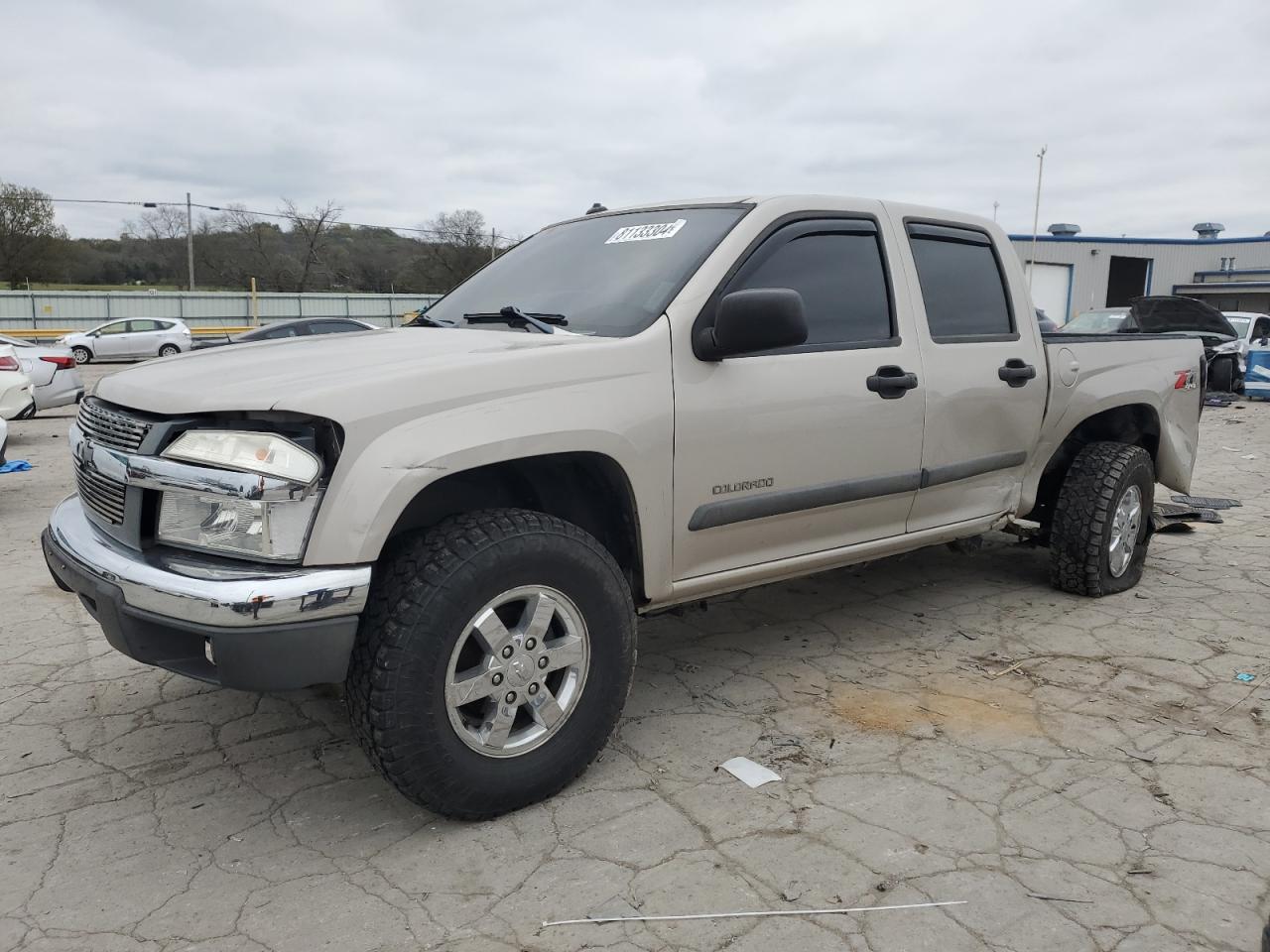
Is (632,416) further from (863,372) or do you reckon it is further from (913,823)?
(913,823)

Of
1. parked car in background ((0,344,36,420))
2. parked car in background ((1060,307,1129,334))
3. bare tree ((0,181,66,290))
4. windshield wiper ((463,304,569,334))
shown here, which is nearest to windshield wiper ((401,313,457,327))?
windshield wiper ((463,304,569,334))

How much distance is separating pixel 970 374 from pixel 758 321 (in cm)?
144

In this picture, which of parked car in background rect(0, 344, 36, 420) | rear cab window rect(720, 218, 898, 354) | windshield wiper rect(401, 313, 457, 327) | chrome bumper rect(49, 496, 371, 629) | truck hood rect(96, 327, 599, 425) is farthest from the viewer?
parked car in background rect(0, 344, 36, 420)

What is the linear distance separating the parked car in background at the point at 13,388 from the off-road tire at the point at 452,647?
861cm

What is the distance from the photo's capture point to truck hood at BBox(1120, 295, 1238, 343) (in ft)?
26.7

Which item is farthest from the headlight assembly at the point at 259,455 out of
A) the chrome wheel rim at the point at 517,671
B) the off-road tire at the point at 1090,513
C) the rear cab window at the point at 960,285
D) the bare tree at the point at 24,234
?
the bare tree at the point at 24,234

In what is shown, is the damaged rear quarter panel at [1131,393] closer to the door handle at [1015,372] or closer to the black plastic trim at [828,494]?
the door handle at [1015,372]

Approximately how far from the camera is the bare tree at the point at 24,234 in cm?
4481

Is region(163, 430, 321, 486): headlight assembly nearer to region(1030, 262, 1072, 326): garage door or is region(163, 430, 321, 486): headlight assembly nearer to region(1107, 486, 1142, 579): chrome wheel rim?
region(1107, 486, 1142, 579): chrome wheel rim

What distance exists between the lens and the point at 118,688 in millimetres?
3689

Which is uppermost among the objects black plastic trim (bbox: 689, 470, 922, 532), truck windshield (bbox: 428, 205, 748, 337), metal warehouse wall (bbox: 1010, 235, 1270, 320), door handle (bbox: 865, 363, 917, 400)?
metal warehouse wall (bbox: 1010, 235, 1270, 320)

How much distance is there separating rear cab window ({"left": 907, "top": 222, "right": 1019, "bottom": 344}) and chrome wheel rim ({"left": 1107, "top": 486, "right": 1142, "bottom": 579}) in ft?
4.01

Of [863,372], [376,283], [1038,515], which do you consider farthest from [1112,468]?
[376,283]

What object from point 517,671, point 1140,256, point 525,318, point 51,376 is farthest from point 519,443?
point 1140,256
